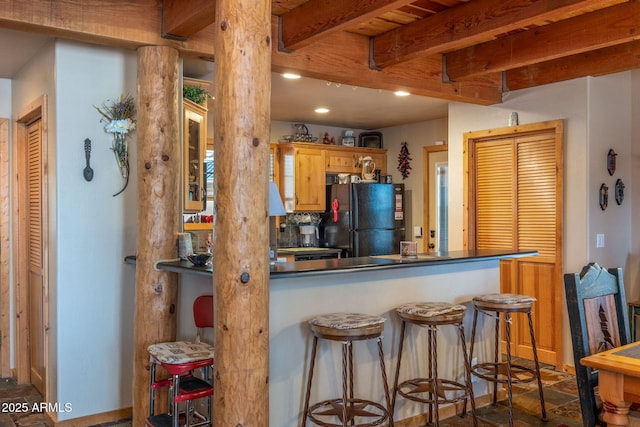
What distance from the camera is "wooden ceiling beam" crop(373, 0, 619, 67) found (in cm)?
298

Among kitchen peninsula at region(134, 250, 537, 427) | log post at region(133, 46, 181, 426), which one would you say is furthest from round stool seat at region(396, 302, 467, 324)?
log post at region(133, 46, 181, 426)

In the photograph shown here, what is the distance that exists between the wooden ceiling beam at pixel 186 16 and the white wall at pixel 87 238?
0.48 metres

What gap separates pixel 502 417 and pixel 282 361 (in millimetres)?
1558

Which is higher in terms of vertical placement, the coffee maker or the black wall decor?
the black wall decor

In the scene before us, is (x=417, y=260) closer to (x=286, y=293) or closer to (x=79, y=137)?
(x=286, y=293)

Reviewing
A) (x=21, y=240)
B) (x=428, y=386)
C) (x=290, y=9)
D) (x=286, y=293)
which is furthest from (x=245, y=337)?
(x=21, y=240)

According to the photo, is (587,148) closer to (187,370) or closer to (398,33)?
(398,33)

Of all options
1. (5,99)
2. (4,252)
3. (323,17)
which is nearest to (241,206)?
(323,17)

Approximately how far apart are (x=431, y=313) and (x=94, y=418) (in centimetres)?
209

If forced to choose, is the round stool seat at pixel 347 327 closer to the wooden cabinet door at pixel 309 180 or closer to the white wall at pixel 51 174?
the white wall at pixel 51 174

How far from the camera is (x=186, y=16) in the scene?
2.94 m

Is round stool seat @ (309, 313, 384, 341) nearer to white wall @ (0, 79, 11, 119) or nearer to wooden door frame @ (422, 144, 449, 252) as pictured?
white wall @ (0, 79, 11, 119)

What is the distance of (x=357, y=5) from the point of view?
293 centimetres

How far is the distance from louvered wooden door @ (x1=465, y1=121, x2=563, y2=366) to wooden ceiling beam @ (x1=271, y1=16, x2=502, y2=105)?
554 mm
